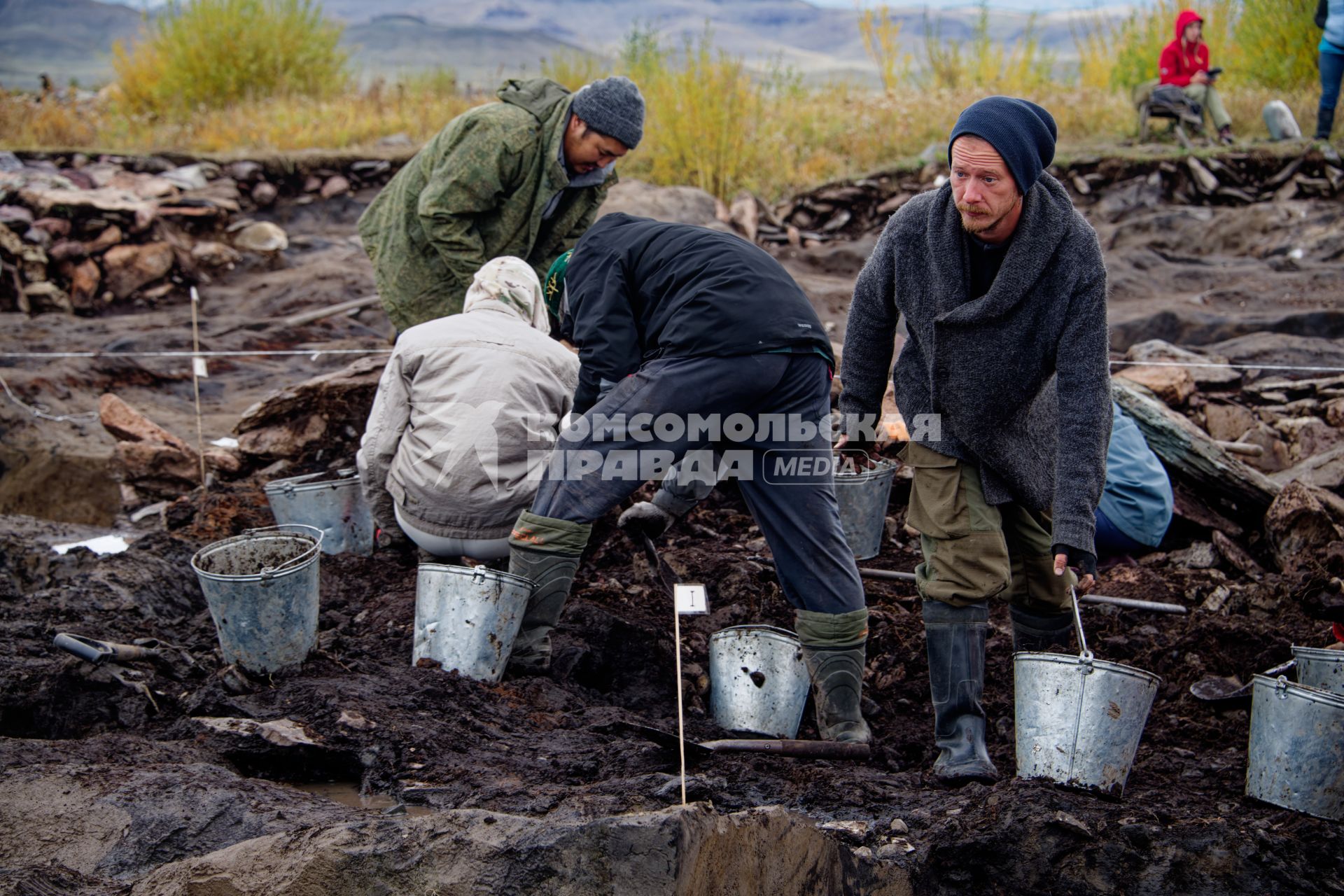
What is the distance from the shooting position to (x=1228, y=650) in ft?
13.0

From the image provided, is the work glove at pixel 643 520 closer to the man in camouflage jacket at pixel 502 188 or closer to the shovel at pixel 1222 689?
the man in camouflage jacket at pixel 502 188

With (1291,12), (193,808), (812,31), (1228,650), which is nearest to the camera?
(193,808)

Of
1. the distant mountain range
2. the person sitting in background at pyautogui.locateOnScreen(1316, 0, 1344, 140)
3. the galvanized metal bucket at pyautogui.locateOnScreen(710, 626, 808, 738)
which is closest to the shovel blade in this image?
the galvanized metal bucket at pyautogui.locateOnScreen(710, 626, 808, 738)

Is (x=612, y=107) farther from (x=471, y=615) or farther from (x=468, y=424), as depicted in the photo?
(x=471, y=615)

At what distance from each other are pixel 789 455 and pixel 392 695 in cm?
138

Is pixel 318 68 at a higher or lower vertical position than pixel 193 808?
higher

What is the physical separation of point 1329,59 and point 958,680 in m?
11.2

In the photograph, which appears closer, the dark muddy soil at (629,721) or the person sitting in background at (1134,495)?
the dark muddy soil at (629,721)

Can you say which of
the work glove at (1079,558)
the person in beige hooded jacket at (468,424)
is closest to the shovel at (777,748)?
the work glove at (1079,558)

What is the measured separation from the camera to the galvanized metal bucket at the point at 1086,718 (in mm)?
2762

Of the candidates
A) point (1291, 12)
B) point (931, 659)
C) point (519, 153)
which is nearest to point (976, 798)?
point (931, 659)

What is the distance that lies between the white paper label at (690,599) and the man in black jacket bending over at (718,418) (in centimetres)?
53

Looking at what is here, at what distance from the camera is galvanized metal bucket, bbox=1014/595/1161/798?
276 cm

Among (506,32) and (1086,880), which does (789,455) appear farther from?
(506,32)
